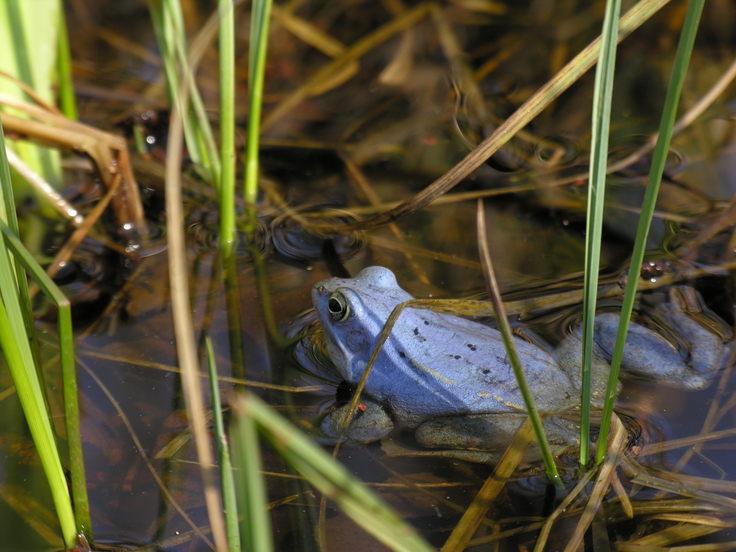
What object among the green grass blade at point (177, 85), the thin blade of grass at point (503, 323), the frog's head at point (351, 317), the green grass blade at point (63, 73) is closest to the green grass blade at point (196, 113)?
the green grass blade at point (177, 85)

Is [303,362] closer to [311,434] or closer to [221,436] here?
[311,434]

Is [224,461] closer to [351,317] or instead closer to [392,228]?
[351,317]

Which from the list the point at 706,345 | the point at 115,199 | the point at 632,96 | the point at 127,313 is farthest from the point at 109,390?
the point at 632,96

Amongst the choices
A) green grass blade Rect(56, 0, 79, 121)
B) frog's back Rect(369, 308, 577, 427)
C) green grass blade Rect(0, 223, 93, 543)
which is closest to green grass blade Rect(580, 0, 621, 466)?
frog's back Rect(369, 308, 577, 427)

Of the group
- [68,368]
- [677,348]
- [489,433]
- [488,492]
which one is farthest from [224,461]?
[677,348]

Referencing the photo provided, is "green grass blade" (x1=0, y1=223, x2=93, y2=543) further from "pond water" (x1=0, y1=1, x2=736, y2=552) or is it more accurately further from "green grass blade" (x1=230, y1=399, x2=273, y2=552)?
"green grass blade" (x1=230, y1=399, x2=273, y2=552)
